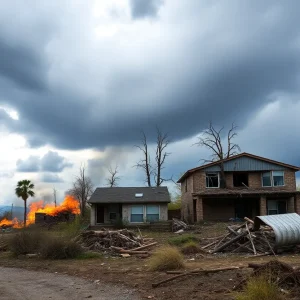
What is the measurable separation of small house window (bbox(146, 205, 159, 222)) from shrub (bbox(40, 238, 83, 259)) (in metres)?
19.9

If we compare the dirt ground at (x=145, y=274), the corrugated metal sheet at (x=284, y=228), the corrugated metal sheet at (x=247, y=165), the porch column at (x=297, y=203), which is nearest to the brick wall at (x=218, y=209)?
the corrugated metal sheet at (x=247, y=165)

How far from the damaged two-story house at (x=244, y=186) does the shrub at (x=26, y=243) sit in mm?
20601

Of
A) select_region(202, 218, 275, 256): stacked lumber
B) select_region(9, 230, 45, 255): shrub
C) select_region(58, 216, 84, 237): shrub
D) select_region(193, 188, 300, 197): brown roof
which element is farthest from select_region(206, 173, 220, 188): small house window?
select_region(9, 230, 45, 255): shrub

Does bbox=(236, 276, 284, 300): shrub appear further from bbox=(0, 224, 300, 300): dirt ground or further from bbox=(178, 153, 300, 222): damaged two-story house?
bbox=(178, 153, 300, 222): damaged two-story house

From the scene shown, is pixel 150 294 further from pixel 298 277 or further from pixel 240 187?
pixel 240 187

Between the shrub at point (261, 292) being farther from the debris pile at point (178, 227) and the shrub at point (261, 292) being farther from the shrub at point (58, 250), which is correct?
the debris pile at point (178, 227)

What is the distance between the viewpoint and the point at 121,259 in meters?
17.5

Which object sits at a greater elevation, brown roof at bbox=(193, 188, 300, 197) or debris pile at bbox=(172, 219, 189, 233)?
brown roof at bbox=(193, 188, 300, 197)

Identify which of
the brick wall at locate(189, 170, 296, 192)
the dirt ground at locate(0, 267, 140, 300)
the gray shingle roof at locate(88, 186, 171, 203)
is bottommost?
the dirt ground at locate(0, 267, 140, 300)

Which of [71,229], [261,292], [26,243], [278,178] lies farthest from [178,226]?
[261,292]

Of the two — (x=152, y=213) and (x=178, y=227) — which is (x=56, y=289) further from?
(x=152, y=213)

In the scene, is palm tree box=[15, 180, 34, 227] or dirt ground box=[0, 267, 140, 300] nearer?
dirt ground box=[0, 267, 140, 300]

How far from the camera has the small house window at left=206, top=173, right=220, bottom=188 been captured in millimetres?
38781

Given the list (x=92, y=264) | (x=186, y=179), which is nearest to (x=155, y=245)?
(x=92, y=264)
